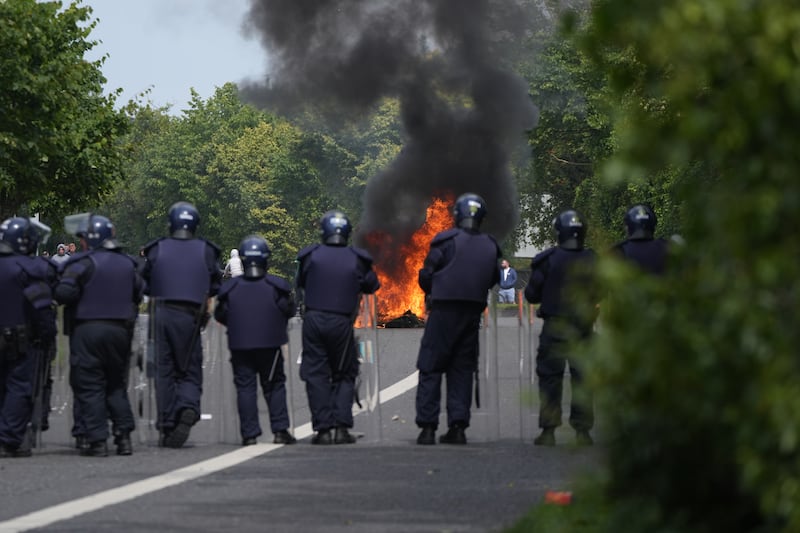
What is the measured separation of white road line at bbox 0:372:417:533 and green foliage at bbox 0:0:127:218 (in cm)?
2599

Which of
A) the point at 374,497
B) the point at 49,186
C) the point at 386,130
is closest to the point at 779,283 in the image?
the point at 374,497

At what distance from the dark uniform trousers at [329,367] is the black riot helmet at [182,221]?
1121 millimetres

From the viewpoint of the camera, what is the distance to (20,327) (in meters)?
12.7

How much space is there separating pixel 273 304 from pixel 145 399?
1292mm

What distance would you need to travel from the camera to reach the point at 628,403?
13.5ft

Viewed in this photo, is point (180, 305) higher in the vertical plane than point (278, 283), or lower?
lower

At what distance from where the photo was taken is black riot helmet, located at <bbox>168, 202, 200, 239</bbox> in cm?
1348

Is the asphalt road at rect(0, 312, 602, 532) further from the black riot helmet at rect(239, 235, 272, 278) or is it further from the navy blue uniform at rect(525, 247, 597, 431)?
the black riot helmet at rect(239, 235, 272, 278)

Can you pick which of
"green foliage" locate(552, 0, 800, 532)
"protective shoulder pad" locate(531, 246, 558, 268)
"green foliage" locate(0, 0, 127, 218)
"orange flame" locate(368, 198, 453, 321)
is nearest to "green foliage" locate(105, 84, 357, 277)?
"green foliage" locate(0, 0, 127, 218)

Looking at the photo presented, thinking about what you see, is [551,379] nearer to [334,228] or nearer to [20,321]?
[334,228]

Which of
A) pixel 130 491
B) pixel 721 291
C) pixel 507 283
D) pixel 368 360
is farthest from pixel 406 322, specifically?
pixel 721 291

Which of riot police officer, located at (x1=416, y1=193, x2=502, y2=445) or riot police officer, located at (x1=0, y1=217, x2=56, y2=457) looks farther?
riot police officer, located at (x1=416, y1=193, x2=502, y2=445)

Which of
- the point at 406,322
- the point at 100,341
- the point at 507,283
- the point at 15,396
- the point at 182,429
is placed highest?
the point at 507,283

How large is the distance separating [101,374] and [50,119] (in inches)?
1100
